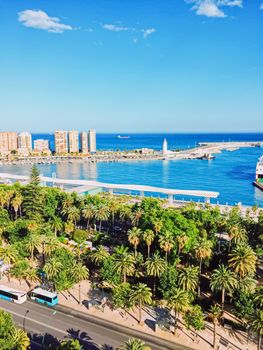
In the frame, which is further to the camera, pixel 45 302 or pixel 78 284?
pixel 78 284

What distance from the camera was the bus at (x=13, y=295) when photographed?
37516mm

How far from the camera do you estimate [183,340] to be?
103 ft

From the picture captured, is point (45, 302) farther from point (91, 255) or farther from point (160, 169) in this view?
point (160, 169)

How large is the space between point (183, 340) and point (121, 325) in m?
6.89

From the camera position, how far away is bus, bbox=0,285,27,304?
37516 millimetres

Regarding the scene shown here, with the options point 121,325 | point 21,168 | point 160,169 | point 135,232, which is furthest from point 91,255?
point 21,168

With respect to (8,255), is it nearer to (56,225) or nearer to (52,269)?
(52,269)

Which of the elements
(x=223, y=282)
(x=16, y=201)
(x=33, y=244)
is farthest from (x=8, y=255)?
(x=223, y=282)

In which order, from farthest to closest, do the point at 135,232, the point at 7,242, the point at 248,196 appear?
the point at 248,196
the point at 7,242
the point at 135,232

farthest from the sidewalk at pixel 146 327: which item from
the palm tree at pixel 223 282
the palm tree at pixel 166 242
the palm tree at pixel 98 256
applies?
the palm tree at pixel 166 242

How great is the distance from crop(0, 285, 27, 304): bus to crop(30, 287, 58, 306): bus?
111 cm

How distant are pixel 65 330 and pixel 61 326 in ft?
2.97

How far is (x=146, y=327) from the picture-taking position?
33281 mm

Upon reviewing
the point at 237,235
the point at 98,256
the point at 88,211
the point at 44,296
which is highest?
the point at 88,211
